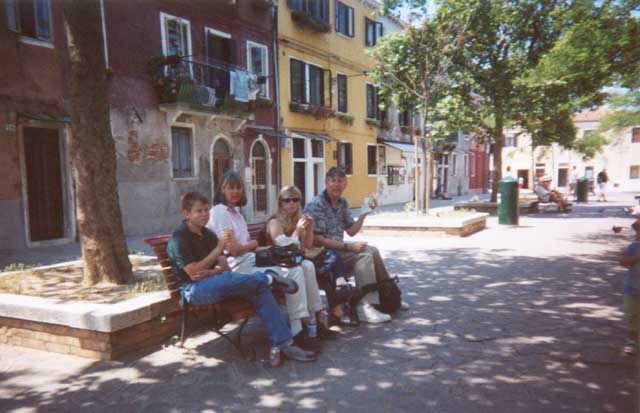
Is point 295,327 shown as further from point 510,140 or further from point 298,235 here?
point 510,140

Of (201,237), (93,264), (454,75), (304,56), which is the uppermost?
(304,56)

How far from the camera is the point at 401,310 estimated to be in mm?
4996

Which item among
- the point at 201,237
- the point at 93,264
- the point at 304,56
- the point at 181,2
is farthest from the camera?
the point at 304,56

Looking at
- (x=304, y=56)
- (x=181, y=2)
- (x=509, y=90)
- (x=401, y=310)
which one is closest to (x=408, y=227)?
(x=401, y=310)

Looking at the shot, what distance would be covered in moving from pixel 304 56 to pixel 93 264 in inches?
→ 612

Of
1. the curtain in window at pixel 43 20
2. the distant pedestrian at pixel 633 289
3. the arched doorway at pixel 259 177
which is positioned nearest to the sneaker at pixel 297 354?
the distant pedestrian at pixel 633 289

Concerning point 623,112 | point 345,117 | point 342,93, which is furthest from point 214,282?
point 342,93

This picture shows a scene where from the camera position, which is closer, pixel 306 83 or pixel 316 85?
pixel 306 83

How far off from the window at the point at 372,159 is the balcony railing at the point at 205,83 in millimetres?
8925

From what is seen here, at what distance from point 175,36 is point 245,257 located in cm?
1147

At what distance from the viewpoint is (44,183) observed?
35.0 ft

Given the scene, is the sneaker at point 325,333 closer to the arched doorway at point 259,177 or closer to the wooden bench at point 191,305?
the wooden bench at point 191,305

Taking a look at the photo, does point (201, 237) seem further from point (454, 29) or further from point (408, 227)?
point (454, 29)

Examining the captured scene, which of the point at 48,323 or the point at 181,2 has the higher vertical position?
the point at 181,2
